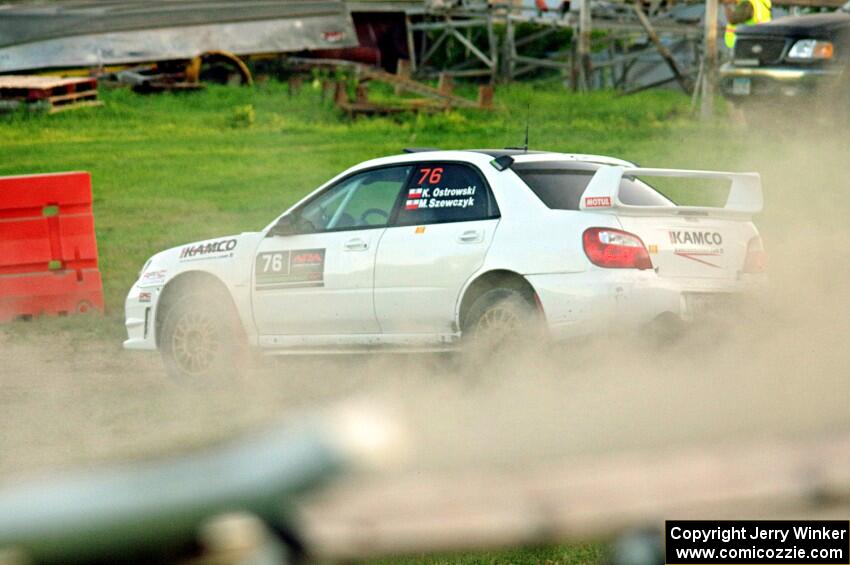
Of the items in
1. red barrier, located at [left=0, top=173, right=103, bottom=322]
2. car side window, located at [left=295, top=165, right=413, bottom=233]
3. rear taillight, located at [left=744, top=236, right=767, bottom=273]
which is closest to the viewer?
rear taillight, located at [left=744, top=236, right=767, bottom=273]

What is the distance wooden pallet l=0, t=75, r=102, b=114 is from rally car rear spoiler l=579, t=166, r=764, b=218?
707 inches

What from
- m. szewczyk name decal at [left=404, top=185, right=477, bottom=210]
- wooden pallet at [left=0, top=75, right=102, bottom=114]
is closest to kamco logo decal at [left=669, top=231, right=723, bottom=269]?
m. szewczyk name decal at [left=404, top=185, right=477, bottom=210]

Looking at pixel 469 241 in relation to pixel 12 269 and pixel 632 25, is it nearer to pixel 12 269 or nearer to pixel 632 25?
pixel 12 269

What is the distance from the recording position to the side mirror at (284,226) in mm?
9891

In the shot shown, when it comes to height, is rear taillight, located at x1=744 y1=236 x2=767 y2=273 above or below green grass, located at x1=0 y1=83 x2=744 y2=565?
above

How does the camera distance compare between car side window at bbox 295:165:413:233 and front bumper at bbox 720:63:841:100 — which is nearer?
car side window at bbox 295:165:413:233

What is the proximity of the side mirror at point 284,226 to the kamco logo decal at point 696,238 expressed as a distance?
2590mm

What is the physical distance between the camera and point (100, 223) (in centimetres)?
1733

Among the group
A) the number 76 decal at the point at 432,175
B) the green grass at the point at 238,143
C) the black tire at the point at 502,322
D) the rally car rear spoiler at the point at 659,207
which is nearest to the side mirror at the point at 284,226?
the number 76 decal at the point at 432,175

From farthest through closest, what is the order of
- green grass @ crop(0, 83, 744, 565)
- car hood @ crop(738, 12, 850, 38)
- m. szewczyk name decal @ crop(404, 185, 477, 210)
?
green grass @ crop(0, 83, 744, 565), car hood @ crop(738, 12, 850, 38), m. szewczyk name decal @ crop(404, 185, 477, 210)

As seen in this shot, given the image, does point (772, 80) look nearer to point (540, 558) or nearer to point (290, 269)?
point (290, 269)

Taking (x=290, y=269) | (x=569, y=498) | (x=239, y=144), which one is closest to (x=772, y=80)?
(x=290, y=269)

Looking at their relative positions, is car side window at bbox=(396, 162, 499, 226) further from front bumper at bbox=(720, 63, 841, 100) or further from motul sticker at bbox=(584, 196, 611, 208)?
front bumper at bbox=(720, 63, 841, 100)

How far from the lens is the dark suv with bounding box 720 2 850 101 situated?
15.1 metres
